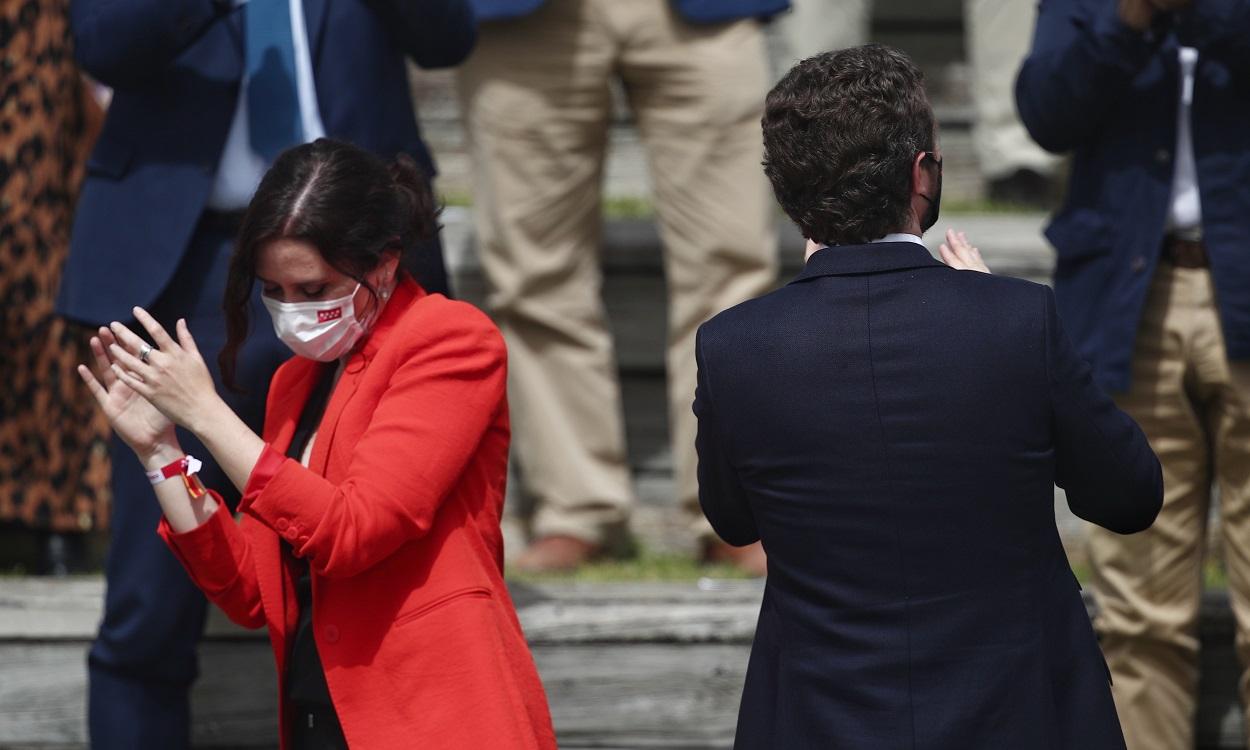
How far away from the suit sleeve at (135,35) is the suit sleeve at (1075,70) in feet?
4.94

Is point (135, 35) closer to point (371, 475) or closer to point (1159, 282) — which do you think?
point (371, 475)

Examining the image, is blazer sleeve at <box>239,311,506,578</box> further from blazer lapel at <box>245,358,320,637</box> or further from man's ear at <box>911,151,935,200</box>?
man's ear at <box>911,151,935,200</box>

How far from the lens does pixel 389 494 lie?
94.7 inches

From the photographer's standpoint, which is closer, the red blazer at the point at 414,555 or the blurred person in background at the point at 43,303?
the red blazer at the point at 414,555

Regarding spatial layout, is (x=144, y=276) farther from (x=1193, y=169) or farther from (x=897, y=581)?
(x=1193, y=169)

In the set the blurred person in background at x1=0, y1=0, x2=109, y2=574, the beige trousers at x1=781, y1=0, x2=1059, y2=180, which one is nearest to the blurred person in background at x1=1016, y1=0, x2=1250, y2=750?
the beige trousers at x1=781, y1=0, x2=1059, y2=180

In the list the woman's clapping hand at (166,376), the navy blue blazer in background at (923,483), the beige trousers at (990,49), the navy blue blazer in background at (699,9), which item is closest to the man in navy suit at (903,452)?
the navy blue blazer in background at (923,483)

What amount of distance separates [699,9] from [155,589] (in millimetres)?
1774

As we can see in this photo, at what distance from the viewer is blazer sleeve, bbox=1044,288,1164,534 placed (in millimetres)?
2123

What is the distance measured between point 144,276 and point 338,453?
2.72 ft

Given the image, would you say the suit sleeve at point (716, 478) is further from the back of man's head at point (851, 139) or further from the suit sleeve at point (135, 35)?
the suit sleeve at point (135, 35)

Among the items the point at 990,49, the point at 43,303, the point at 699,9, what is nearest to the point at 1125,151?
the point at 699,9

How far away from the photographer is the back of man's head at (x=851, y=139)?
7.10 feet

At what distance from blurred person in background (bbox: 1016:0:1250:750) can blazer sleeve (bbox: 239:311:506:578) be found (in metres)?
1.27
